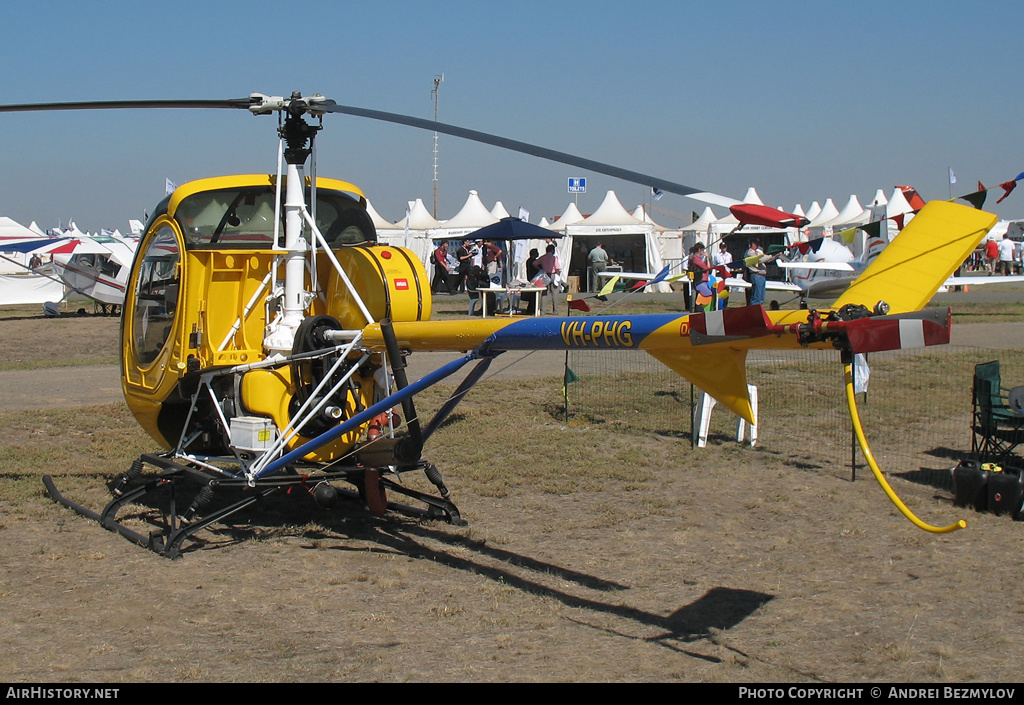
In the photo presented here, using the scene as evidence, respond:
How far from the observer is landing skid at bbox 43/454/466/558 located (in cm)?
611

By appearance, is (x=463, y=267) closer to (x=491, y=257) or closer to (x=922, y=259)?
(x=491, y=257)

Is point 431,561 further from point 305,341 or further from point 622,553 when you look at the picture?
point 305,341

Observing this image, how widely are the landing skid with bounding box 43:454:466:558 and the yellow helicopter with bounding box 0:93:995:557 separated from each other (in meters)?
0.01

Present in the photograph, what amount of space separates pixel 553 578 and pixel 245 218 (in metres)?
3.42

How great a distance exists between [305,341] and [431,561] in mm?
1714

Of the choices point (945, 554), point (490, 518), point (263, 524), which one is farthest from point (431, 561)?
point (945, 554)

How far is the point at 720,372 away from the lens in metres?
4.66

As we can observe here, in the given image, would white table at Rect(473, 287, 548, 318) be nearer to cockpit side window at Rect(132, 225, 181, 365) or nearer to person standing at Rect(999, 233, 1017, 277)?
cockpit side window at Rect(132, 225, 181, 365)

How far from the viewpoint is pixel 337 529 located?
22.3 feet

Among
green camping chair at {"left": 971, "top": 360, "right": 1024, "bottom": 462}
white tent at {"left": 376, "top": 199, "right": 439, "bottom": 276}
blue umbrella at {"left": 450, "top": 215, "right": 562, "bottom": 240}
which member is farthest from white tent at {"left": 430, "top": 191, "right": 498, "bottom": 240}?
green camping chair at {"left": 971, "top": 360, "right": 1024, "bottom": 462}

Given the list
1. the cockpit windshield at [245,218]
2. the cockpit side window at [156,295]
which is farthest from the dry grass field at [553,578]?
the cockpit windshield at [245,218]

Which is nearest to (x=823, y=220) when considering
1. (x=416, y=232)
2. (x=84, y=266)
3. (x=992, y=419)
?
(x=416, y=232)

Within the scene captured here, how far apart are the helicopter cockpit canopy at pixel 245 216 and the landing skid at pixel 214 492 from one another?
167cm

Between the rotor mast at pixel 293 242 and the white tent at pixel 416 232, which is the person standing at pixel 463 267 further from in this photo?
the rotor mast at pixel 293 242
